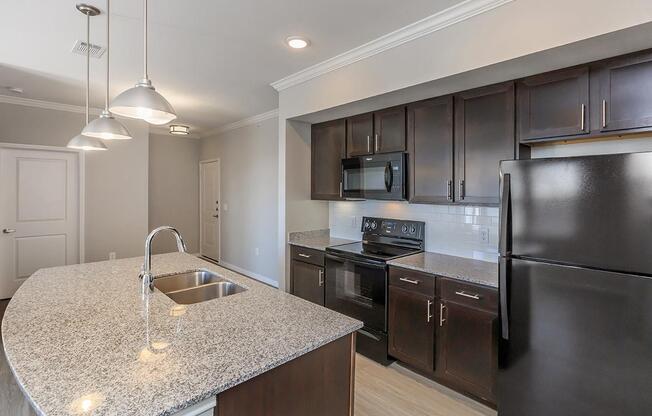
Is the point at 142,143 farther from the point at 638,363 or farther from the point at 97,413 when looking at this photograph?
the point at 638,363

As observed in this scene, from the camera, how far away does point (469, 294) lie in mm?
2227

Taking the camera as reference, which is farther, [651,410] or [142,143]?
[142,143]

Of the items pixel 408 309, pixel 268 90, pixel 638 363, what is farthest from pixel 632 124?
pixel 268 90

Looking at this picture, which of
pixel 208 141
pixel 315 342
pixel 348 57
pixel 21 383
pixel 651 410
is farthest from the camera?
pixel 208 141

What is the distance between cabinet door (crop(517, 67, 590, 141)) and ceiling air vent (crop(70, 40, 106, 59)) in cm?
326

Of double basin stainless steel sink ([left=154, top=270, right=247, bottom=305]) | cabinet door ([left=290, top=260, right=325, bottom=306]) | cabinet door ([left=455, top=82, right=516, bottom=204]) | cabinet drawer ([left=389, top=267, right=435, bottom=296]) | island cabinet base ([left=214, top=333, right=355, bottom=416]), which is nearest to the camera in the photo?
island cabinet base ([left=214, top=333, right=355, bottom=416])

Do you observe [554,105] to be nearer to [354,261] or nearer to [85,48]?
[354,261]

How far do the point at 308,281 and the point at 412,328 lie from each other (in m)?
1.26

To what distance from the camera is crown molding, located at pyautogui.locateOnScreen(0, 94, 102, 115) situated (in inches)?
167

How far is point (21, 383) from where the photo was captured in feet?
3.26

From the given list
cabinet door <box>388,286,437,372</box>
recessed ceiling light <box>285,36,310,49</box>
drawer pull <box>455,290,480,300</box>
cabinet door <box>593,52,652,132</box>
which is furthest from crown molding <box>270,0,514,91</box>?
cabinet door <box>388,286,437,372</box>

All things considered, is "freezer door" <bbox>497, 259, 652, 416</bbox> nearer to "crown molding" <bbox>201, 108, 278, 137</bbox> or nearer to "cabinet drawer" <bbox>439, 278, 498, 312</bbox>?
"cabinet drawer" <bbox>439, 278, 498, 312</bbox>

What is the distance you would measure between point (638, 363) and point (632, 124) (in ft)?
3.89

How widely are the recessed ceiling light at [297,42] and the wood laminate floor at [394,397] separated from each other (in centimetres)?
265
